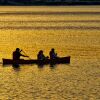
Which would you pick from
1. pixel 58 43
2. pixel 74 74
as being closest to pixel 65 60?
pixel 74 74

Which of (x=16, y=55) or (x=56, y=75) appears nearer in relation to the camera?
(x=56, y=75)

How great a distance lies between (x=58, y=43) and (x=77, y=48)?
280 inches

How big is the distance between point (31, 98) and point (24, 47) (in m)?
33.3

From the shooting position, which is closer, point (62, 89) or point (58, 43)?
point (62, 89)

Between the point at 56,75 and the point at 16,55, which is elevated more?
the point at 16,55

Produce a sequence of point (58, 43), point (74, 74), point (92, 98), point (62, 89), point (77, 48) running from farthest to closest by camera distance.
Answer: point (58, 43), point (77, 48), point (74, 74), point (62, 89), point (92, 98)

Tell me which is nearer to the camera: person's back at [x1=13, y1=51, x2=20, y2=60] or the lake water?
the lake water

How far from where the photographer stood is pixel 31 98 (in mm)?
41312

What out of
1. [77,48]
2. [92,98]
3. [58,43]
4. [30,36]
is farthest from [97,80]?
[30,36]

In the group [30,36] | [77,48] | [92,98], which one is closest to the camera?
[92,98]

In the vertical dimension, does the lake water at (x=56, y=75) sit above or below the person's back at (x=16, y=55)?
below

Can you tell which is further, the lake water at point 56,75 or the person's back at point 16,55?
the person's back at point 16,55

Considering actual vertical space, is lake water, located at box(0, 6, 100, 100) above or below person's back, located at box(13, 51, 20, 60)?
below

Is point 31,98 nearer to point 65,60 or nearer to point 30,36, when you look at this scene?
point 65,60
